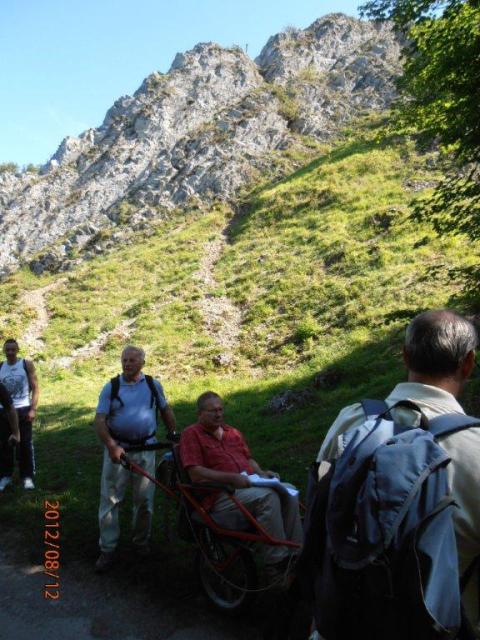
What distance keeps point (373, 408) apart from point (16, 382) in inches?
272

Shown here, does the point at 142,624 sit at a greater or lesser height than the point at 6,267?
lesser

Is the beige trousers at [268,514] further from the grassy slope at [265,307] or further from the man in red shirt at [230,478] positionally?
the grassy slope at [265,307]

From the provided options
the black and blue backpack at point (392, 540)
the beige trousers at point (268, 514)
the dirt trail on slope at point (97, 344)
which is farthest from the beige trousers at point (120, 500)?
Result: the dirt trail on slope at point (97, 344)

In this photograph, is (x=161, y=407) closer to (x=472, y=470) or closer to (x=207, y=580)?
(x=207, y=580)

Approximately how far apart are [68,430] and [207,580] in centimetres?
809

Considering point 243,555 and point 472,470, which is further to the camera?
point 243,555

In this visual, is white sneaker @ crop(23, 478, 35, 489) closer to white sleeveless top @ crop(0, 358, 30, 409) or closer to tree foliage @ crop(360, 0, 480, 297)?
white sleeveless top @ crop(0, 358, 30, 409)

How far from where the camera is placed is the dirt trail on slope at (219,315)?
18.8 meters

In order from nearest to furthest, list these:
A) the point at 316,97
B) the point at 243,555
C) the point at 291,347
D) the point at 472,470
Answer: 1. the point at 472,470
2. the point at 243,555
3. the point at 291,347
4. the point at 316,97

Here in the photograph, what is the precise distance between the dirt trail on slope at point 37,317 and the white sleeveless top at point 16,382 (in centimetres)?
1448

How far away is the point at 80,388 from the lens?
54.9 ft

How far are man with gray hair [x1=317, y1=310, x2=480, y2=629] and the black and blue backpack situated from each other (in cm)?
7

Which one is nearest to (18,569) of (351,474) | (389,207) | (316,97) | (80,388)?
(351,474)

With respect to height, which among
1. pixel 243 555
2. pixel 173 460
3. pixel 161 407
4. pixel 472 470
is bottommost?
pixel 243 555
